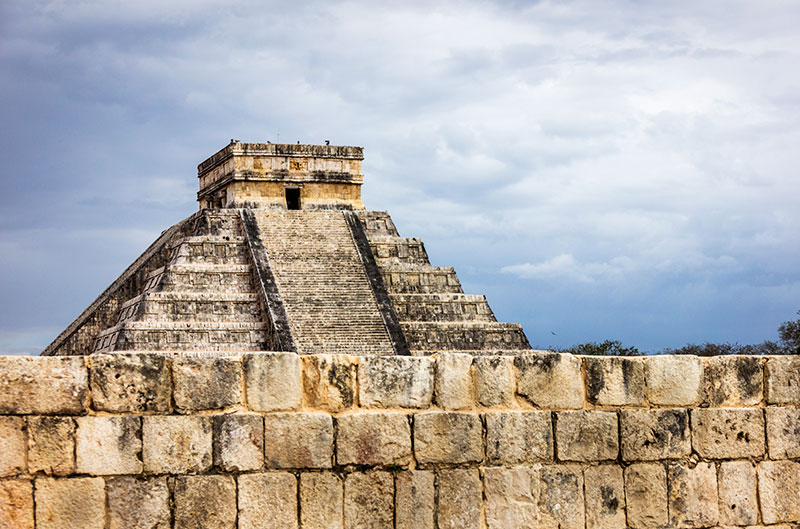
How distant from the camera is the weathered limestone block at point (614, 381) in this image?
24.8 ft

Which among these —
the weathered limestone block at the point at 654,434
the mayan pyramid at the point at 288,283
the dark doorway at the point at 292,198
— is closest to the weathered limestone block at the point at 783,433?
the weathered limestone block at the point at 654,434

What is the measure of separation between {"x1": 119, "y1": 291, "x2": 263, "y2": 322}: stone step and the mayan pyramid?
0.03 metres

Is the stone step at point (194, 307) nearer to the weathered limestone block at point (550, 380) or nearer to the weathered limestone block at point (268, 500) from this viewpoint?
the weathered limestone block at point (550, 380)

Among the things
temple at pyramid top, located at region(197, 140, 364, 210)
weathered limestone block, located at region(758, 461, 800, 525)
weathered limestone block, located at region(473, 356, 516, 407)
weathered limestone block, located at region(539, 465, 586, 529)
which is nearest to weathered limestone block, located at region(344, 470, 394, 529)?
weathered limestone block, located at region(473, 356, 516, 407)

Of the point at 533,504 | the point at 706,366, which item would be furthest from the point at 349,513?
the point at 706,366

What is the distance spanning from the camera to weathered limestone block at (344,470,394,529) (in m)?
6.89

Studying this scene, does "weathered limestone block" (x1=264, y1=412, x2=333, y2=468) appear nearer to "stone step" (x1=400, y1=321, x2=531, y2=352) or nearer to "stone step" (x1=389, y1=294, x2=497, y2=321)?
"stone step" (x1=400, y1=321, x2=531, y2=352)

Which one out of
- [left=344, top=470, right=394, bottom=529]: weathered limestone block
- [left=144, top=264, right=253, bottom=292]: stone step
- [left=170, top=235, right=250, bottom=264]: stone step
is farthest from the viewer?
[left=170, top=235, right=250, bottom=264]: stone step

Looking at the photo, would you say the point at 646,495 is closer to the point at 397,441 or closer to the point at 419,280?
the point at 397,441

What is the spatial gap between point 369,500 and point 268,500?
665 millimetres

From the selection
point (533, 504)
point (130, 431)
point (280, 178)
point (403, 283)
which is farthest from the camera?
point (280, 178)

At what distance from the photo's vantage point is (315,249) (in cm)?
3092

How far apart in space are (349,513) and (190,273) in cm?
2194

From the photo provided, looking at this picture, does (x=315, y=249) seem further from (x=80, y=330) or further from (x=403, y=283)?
(x=80, y=330)
